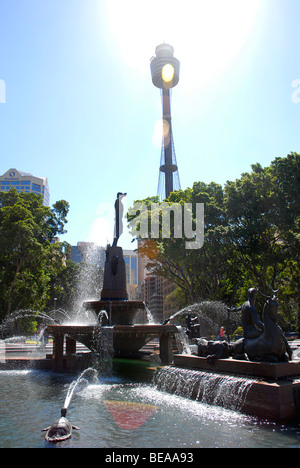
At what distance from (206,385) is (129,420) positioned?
2723mm

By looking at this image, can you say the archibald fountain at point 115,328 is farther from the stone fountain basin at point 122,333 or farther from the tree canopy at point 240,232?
the tree canopy at point 240,232

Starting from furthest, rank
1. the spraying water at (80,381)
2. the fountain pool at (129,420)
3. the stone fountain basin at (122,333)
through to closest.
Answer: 1. the stone fountain basin at (122,333)
2. the spraying water at (80,381)
3. the fountain pool at (129,420)

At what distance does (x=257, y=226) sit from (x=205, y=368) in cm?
1508

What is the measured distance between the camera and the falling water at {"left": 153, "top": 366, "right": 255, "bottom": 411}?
26.7ft

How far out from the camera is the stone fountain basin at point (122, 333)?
1279cm

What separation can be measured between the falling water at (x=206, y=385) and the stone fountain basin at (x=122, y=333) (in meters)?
2.06

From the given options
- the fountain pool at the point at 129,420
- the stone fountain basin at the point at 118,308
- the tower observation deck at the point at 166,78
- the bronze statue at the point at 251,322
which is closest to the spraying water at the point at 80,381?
the fountain pool at the point at 129,420

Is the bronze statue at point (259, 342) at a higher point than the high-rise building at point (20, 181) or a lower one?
lower

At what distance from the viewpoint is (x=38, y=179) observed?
122125mm

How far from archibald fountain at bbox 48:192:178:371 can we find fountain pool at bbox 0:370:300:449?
248cm

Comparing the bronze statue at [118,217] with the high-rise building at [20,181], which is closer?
the bronze statue at [118,217]

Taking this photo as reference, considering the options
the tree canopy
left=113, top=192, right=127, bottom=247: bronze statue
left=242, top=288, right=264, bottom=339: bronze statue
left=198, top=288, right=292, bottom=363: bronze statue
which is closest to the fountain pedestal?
left=198, top=288, right=292, bottom=363: bronze statue

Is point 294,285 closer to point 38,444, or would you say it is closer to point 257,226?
point 257,226

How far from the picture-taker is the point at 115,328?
41.8 feet
